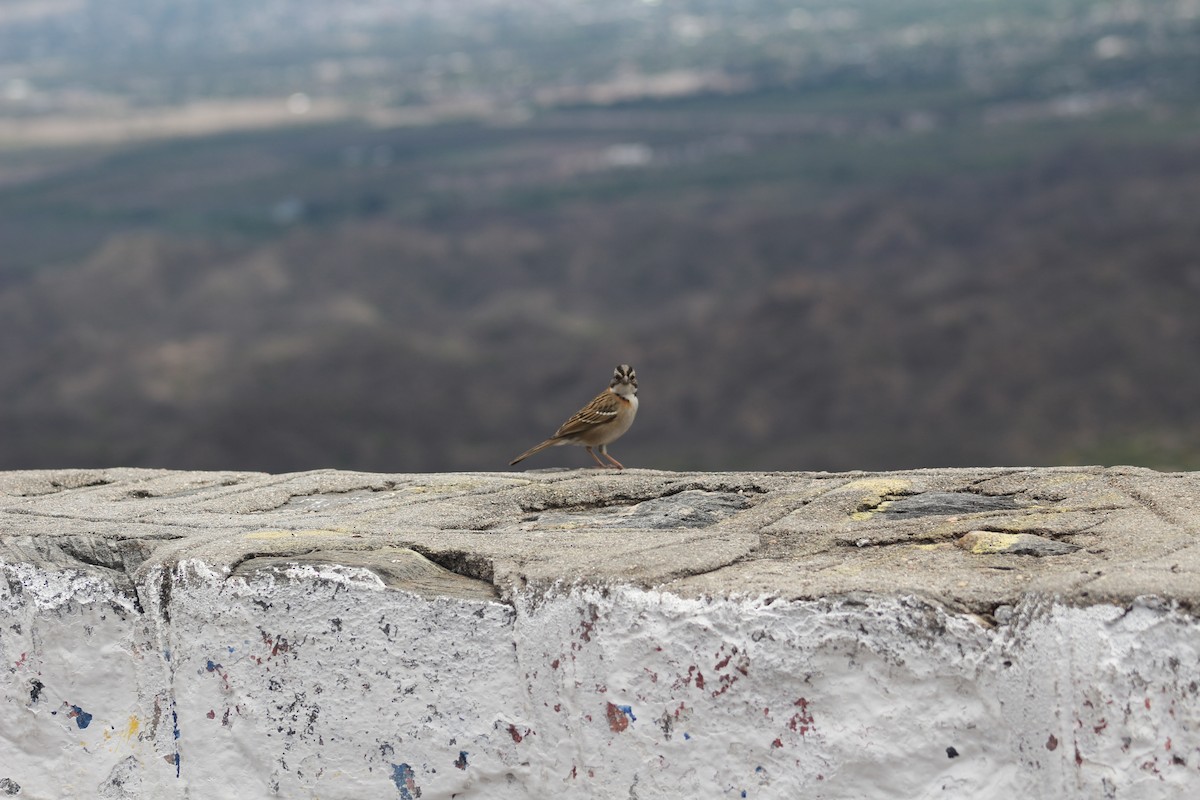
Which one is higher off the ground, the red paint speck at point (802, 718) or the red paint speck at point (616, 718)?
the red paint speck at point (616, 718)

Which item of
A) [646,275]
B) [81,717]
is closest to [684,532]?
[81,717]

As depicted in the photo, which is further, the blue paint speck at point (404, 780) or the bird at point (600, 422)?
the bird at point (600, 422)

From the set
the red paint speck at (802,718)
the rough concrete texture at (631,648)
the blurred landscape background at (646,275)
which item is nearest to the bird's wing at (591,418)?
the rough concrete texture at (631,648)

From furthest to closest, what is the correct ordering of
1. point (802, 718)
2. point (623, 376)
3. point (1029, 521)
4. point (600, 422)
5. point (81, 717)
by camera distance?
point (623, 376) → point (600, 422) → point (81, 717) → point (1029, 521) → point (802, 718)

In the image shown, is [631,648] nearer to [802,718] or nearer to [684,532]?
[802,718]

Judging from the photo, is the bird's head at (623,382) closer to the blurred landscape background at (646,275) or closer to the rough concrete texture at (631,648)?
the rough concrete texture at (631,648)

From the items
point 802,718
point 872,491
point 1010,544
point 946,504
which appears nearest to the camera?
point 802,718

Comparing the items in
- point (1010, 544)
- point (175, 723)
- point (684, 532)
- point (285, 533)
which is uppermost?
point (285, 533)
